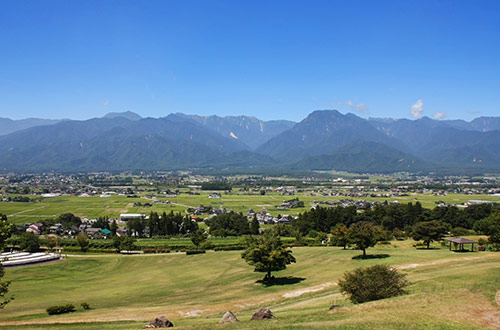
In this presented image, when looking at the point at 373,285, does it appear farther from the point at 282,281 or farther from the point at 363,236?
the point at 363,236

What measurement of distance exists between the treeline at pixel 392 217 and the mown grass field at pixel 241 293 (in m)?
22.3

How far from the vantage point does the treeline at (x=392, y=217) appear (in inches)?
2852

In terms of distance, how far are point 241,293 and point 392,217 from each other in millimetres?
51203

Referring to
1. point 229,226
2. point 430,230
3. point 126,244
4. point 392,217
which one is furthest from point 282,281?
point 392,217

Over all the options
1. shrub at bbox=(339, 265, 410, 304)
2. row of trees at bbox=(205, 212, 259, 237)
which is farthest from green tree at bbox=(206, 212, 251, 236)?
shrub at bbox=(339, 265, 410, 304)

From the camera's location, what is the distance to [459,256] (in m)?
34.3

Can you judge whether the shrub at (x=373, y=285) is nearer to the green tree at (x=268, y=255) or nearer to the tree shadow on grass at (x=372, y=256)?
the green tree at (x=268, y=255)

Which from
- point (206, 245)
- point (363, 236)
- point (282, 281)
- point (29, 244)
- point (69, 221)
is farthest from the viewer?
point (69, 221)

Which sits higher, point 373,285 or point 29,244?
point 373,285

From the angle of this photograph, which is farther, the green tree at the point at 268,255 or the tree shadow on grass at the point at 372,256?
the tree shadow on grass at the point at 372,256

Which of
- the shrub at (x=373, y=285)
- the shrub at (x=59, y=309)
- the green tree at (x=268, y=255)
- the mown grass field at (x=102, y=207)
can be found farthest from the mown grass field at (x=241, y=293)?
the mown grass field at (x=102, y=207)

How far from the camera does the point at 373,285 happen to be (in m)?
21.4

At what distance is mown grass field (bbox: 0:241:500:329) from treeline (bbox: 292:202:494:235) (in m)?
22.3

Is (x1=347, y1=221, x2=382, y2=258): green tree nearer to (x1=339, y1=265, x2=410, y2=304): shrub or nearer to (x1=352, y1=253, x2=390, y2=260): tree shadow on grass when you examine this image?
(x1=352, y1=253, x2=390, y2=260): tree shadow on grass
